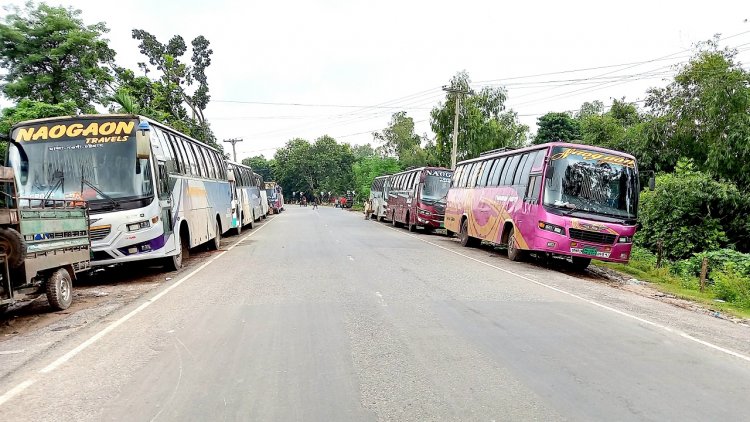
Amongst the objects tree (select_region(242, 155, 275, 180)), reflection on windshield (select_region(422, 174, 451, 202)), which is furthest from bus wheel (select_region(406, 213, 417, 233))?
tree (select_region(242, 155, 275, 180))

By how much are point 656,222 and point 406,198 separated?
40.1ft

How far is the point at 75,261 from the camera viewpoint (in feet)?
26.8

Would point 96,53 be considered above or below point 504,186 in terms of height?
above

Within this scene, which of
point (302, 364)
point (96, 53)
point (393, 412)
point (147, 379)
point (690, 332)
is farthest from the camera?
point (96, 53)

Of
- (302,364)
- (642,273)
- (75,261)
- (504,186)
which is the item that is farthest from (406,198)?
(302,364)

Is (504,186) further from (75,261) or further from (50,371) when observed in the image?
(50,371)

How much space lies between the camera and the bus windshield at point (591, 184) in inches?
511

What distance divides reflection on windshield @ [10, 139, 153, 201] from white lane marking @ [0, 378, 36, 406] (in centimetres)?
598

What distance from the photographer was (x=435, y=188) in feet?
82.9

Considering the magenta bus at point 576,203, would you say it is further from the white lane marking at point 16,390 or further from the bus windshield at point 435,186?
the white lane marking at point 16,390

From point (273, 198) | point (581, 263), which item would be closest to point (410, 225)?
point (581, 263)

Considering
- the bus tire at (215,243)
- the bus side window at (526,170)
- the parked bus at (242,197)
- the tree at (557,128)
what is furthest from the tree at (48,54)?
the tree at (557,128)

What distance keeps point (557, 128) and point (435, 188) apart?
21991 mm

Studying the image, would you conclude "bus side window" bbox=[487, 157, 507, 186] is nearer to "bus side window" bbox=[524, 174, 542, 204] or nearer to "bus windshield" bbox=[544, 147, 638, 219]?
"bus side window" bbox=[524, 174, 542, 204]
